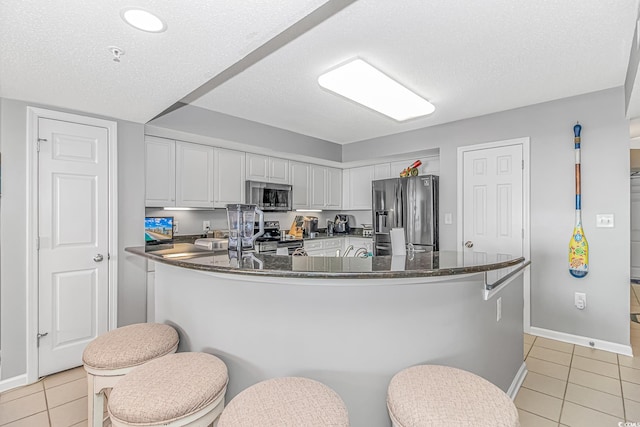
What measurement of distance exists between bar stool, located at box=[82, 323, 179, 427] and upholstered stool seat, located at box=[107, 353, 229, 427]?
23cm

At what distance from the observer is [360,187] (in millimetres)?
5473

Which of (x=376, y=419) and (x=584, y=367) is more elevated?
(x=376, y=419)

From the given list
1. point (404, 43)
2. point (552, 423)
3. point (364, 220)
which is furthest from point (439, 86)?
point (364, 220)

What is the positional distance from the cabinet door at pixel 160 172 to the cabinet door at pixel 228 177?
53 cm

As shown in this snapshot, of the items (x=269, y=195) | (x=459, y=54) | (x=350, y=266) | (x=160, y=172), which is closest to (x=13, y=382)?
(x=160, y=172)

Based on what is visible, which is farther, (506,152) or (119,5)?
(506,152)

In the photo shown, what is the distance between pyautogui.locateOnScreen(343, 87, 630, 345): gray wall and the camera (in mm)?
2803

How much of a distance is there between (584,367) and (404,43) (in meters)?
2.93

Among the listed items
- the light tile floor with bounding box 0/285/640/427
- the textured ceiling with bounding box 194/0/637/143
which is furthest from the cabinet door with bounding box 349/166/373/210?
the light tile floor with bounding box 0/285/640/427

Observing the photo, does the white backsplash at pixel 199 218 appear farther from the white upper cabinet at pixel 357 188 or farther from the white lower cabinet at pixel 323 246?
the white upper cabinet at pixel 357 188

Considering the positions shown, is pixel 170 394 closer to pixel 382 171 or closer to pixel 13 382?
pixel 13 382

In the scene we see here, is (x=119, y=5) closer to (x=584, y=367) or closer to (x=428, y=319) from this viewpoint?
(x=428, y=319)

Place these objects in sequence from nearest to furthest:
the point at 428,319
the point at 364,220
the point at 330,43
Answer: the point at 428,319, the point at 330,43, the point at 364,220

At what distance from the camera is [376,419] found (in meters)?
1.48
